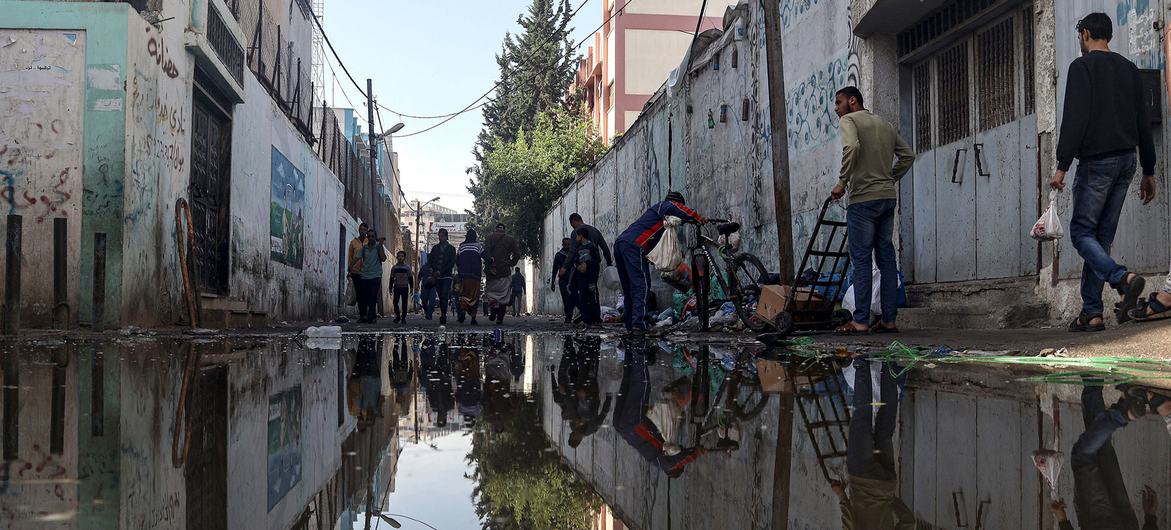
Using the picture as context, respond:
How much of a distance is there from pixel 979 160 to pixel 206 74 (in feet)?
32.0

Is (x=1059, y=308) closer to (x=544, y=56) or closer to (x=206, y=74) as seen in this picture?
(x=206, y=74)

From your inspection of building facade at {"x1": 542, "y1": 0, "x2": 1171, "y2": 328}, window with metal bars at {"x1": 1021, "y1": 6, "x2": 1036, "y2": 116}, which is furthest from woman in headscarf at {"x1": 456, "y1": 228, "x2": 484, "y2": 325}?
window with metal bars at {"x1": 1021, "y1": 6, "x2": 1036, "y2": 116}

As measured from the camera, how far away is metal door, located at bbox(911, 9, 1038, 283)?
856cm

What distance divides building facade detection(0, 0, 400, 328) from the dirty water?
203 inches

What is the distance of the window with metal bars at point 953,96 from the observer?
968cm

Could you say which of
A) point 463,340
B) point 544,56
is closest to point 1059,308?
point 463,340

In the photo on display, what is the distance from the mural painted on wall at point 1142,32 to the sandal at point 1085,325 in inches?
70.0

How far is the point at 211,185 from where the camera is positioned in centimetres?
1382

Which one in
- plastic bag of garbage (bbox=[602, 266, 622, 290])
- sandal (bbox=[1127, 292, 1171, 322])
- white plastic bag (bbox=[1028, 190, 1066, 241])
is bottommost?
sandal (bbox=[1127, 292, 1171, 322])

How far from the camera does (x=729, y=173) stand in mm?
15242

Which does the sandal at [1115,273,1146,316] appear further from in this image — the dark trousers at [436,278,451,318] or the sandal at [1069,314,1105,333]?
the dark trousers at [436,278,451,318]

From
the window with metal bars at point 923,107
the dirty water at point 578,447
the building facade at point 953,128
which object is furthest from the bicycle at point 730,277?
the dirty water at point 578,447

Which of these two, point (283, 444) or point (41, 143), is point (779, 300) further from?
point (41, 143)

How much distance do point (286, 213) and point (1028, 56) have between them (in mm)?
14214
